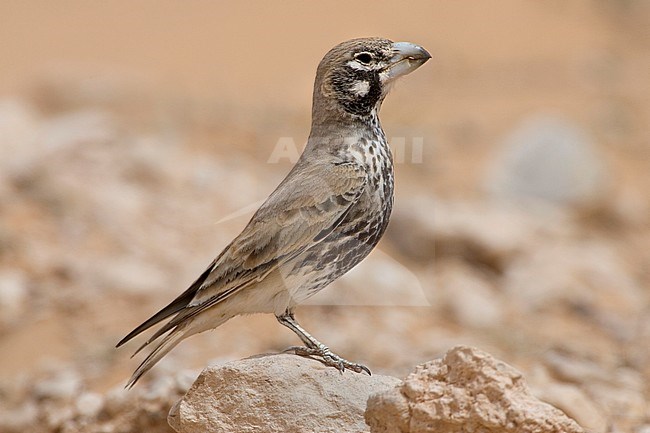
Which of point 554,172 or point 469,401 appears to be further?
point 554,172

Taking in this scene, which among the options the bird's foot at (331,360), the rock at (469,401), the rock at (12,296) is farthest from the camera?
the rock at (12,296)

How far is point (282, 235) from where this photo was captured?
198 inches

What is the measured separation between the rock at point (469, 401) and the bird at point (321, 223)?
2.33ft

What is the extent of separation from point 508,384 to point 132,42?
1794cm

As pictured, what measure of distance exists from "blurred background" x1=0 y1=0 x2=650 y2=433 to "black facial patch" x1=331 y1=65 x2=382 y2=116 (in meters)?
0.24

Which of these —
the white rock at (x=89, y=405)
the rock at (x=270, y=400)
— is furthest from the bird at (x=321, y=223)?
the white rock at (x=89, y=405)

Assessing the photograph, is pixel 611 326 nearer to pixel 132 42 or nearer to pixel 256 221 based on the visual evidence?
pixel 256 221

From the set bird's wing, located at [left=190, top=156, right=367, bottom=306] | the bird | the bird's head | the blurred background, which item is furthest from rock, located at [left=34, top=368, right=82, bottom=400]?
the bird's head

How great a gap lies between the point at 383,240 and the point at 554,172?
11.0ft

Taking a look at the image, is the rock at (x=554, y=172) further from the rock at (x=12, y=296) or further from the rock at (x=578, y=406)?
the rock at (x=578, y=406)

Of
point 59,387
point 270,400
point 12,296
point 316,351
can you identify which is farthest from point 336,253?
point 12,296

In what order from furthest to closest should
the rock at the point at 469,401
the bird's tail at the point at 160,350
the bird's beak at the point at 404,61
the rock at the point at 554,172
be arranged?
the rock at the point at 554,172 → the bird's beak at the point at 404,61 → the bird's tail at the point at 160,350 → the rock at the point at 469,401

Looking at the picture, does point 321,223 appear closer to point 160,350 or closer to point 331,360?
point 331,360

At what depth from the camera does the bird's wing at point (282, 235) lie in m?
4.96
